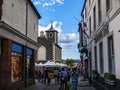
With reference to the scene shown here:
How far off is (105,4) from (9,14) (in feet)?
20.2

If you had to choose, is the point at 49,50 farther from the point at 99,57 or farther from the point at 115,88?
the point at 115,88

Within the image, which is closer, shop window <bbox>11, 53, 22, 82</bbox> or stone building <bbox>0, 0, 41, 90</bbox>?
stone building <bbox>0, 0, 41, 90</bbox>

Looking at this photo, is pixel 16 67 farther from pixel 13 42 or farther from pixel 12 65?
pixel 13 42

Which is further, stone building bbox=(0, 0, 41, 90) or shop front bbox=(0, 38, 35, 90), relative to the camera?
shop front bbox=(0, 38, 35, 90)

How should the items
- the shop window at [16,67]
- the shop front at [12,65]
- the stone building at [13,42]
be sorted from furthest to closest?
1. the shop window at [16,67]
2. the shop front at [12,65]
3. the stone building at [13,42]

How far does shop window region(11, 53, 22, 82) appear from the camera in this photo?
23414mm

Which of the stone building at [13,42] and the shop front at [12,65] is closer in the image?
the stone building at [13,42]

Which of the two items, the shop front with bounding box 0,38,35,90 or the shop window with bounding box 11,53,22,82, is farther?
the shop window with bounding box 11,53,22,82

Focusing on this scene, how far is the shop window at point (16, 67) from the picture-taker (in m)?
23.4

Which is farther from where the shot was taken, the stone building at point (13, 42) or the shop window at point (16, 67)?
the shop window at point (16, 67)

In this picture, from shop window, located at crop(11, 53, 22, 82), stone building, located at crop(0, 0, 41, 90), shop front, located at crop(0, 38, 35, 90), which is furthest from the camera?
shop window, located at crop(11, 53, 22, 82)

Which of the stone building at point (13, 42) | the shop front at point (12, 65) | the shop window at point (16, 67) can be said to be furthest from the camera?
the shop window at point (16, 67)

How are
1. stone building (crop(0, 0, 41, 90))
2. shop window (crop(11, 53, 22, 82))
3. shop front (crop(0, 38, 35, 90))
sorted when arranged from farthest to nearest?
shop window (crop(11, 53, 22, 82))
shop front (crop(0, 38, 35, 90))
stone building (crop(0, 0, 41, 90))

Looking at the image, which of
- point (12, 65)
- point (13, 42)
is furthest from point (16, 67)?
point (13, 42)
